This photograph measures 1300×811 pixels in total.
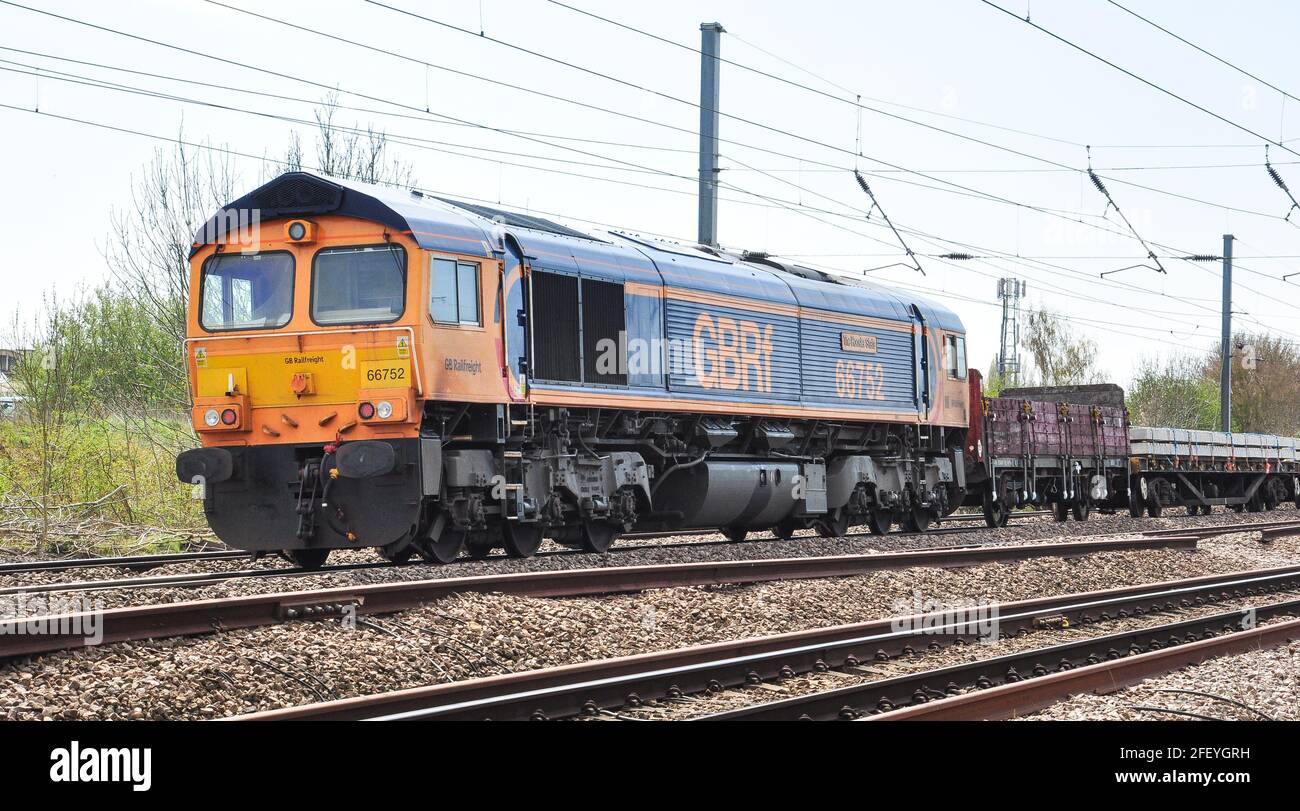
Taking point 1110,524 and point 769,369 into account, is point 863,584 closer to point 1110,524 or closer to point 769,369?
point 769,369

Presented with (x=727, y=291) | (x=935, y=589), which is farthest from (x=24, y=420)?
(x=935, y=589)

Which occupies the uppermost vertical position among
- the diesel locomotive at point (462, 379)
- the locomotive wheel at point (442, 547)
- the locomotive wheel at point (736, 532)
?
the diesel locomotive at point (462, 379)

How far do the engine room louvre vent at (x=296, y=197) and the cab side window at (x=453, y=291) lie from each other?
120 cm

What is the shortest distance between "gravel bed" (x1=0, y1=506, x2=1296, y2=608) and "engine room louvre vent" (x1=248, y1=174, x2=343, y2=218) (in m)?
3.58

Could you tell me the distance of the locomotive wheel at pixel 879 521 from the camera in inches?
817

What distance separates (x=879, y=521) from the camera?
68.5ft

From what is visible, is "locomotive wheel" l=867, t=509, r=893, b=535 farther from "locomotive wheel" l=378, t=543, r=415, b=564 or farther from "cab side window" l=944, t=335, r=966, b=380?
"locomotive wheel" l=378, t=543, r=415, b=564

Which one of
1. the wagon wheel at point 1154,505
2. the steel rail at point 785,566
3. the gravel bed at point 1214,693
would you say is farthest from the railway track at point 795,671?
the wagon wheel at point 1154,505

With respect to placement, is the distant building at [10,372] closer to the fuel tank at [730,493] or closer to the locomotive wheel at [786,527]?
the fuel tank at [730,493]

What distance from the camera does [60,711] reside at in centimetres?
655

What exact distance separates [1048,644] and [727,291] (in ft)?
26.2

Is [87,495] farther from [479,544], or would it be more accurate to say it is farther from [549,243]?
[549,243]

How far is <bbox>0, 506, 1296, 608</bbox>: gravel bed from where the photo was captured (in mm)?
11453

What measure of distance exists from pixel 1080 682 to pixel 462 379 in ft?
22.6
